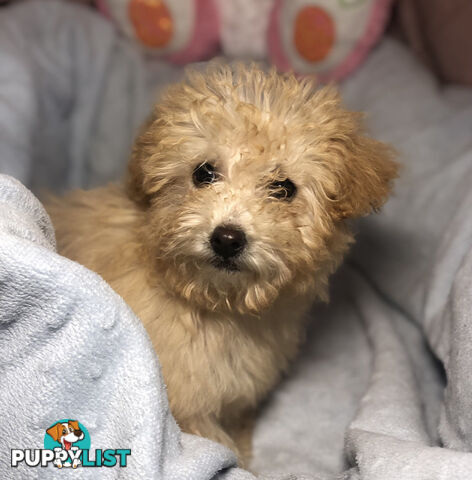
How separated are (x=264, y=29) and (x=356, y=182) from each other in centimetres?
157

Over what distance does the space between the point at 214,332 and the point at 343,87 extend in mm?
1614

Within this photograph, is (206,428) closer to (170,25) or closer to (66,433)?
(66,433)

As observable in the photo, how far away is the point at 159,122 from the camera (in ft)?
5.73

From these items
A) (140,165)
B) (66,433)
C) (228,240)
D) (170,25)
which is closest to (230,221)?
(228,240)

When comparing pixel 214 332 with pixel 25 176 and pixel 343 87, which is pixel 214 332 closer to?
pixel 25 176

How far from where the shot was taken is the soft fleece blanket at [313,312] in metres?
1.40

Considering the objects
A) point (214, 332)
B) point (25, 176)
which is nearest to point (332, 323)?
point (214, 332)

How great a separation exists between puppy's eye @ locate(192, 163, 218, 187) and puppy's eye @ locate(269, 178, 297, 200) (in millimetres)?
152

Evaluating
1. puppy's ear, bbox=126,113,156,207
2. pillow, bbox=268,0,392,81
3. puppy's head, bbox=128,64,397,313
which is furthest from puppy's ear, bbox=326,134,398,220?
pillow, bbox=268,0,392,81

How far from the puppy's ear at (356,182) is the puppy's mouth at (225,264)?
1.10 ft

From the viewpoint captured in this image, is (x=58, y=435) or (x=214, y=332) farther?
(x=214, y=332)

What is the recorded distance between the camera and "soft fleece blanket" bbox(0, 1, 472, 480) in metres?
1.40

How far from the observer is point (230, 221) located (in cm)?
152

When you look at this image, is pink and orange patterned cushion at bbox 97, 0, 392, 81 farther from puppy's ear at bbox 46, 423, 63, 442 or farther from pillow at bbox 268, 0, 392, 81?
puppy's ear at bbox 46, 423, 63, 442
